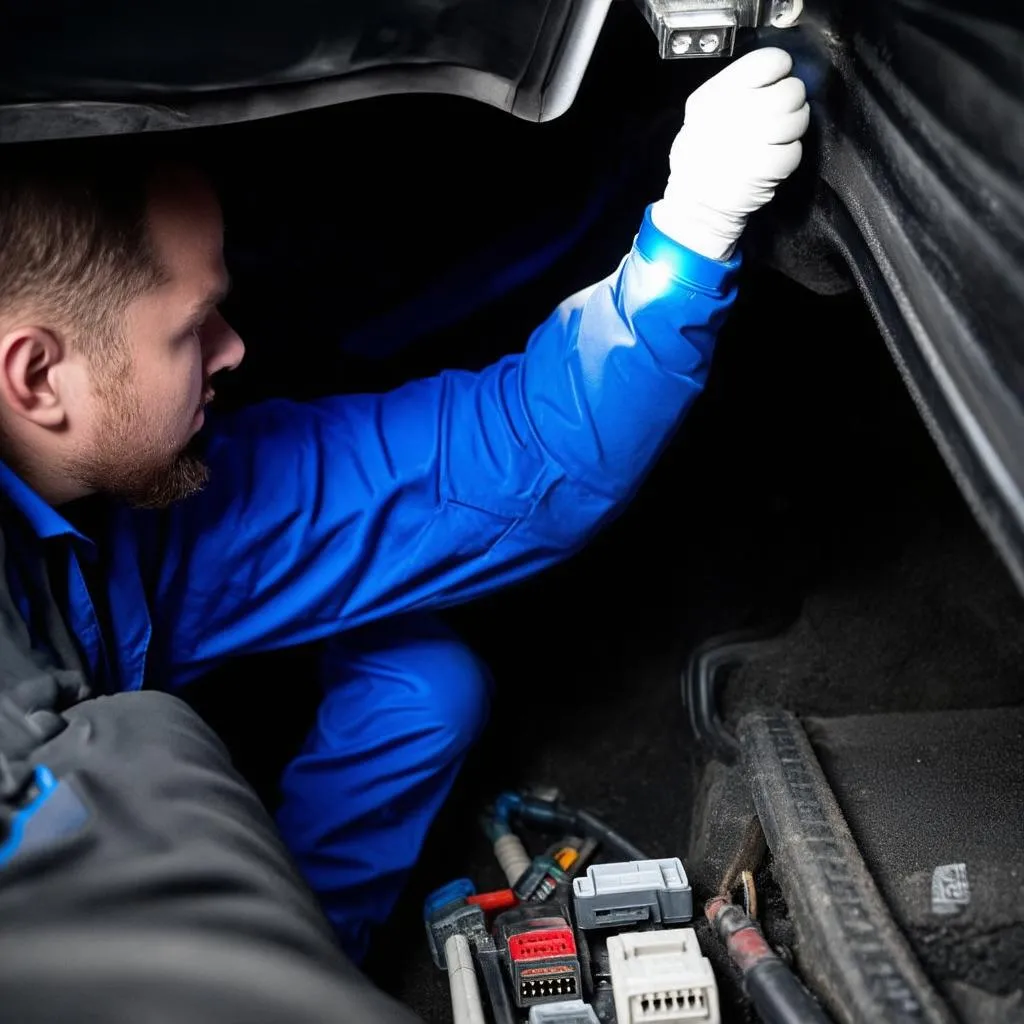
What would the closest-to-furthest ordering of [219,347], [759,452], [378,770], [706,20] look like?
1. [706,20]
2. [219,347]
3. [378,770]
4. [759,452]

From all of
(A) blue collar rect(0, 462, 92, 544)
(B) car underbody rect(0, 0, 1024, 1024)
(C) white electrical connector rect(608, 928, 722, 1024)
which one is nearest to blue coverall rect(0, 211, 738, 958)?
(A) blue collar rect(0, 462, 92, 544)

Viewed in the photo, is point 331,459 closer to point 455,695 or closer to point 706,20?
point 455,695

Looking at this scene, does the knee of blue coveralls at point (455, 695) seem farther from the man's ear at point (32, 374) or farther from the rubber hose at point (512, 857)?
the man's ear at point (32, 374)

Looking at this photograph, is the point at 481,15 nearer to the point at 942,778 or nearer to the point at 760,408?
the point at 942,778

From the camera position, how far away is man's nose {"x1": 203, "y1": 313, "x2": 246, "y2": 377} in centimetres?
93

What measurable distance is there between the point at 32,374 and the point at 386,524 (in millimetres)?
305

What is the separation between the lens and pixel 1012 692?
1166 mm

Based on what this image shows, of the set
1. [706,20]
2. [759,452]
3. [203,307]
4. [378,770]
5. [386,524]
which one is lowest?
[378,770]

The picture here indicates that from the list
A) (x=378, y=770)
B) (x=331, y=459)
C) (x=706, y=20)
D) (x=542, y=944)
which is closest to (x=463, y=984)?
(x=542, y=944)

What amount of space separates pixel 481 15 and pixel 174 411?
386mm

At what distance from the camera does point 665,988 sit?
0.71m

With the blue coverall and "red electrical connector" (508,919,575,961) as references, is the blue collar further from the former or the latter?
"red electrical connector" (508,919,575,961)

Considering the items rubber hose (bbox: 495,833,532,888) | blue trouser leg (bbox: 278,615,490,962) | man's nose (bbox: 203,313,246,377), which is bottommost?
rubber hose (bbox: 495,833,532,888)

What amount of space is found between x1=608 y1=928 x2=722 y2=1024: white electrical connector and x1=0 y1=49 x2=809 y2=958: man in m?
0.34
